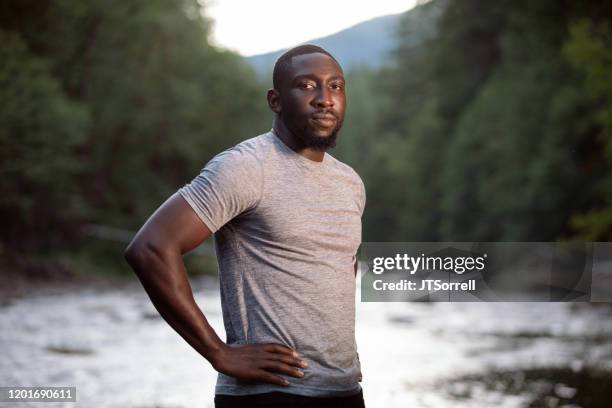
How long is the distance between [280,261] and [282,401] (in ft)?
1.28

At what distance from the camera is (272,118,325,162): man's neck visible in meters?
3.18

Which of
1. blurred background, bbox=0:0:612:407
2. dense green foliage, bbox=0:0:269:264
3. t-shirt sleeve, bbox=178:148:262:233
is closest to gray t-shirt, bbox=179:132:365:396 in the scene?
t-shirt sleeve, bbox=178:148:262:233

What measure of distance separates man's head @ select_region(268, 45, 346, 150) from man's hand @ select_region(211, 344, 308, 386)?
1.98 feet

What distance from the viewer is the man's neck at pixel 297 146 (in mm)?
3182

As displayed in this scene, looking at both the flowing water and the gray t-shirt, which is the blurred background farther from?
the gray t-shirt

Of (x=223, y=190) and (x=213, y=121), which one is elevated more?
(x=213, y=121)

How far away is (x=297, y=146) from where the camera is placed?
10.4ft

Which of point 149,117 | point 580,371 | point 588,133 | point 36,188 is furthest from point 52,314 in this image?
point 149,117

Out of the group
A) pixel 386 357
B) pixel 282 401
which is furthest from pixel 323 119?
pixel 386 357

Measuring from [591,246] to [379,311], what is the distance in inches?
352

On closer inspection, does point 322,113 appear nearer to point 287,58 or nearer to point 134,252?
point 287,58

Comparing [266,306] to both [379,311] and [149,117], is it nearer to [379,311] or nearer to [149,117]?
[379,311]

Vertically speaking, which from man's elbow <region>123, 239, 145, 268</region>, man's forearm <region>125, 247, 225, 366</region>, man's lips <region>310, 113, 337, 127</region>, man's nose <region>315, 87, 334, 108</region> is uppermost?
man's nose <region>315, 87, 334, 108</region>

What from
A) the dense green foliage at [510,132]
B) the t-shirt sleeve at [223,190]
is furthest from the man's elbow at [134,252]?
the dense green foliage at [510,132]
